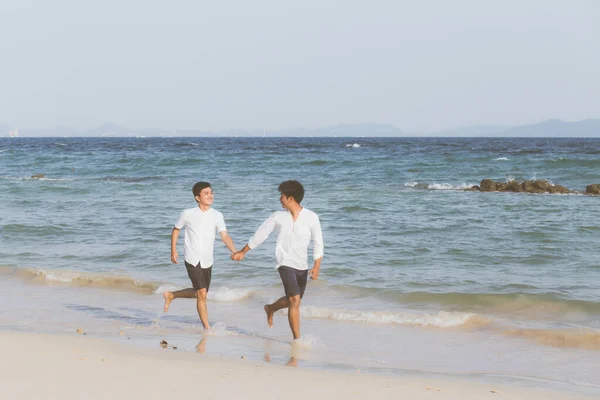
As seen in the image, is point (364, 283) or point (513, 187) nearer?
point (364, 283)

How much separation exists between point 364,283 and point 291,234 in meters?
3.32

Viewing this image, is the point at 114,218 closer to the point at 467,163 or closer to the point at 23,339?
the point at 23,339

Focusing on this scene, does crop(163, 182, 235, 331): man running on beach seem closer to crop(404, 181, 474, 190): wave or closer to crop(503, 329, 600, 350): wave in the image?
crop(503, 329, 600, 350): wave

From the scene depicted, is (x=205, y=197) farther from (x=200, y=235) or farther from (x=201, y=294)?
(x=201, y=294)

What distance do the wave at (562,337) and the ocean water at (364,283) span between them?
20 millimetres

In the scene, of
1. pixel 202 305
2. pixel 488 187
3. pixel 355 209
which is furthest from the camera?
pixel 488 187

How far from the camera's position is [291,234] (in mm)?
7055

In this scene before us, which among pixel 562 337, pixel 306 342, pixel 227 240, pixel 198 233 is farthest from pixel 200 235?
pixel 562 337

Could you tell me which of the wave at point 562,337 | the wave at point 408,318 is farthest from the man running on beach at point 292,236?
the wave at point 562,337

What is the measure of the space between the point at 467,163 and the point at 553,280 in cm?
3011

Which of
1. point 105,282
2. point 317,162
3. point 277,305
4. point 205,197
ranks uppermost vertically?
point 205,197

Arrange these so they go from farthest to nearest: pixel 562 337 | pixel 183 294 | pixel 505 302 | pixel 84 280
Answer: pixel 84 280 → pixel 505 302 → pixel 183 294 → pixel 562 337

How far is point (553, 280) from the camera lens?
10.3m

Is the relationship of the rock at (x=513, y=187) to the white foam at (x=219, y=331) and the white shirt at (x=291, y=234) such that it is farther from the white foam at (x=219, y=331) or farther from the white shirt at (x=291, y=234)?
the white shirt at (x=291, y=234)
